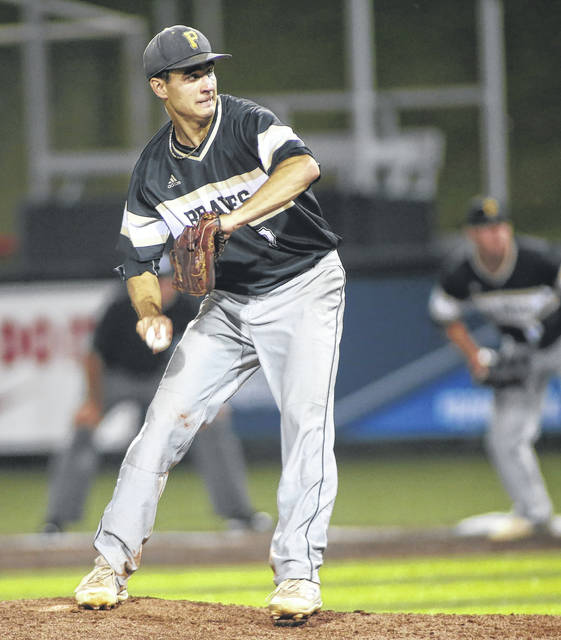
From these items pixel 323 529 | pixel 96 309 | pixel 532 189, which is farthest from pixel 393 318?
pixel 532 189

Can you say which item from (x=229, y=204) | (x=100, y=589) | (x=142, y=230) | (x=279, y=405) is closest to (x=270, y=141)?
(x=229, y=204)

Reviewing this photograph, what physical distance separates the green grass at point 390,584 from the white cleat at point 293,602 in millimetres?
1478

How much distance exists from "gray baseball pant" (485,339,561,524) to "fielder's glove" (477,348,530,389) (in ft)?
0.25

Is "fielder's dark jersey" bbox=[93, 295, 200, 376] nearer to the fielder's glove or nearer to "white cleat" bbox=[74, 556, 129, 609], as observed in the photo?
the fielder's glove

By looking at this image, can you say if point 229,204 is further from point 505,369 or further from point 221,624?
point 505,369

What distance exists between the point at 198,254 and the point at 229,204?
328mm

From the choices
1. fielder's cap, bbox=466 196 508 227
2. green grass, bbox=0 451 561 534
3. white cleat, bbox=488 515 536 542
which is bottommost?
green grass, bbox=0 451 561 534

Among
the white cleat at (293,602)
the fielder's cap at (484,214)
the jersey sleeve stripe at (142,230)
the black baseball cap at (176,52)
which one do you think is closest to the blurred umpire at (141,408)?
the fielder's cap at (484,214)

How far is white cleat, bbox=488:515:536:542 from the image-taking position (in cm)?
A: 766

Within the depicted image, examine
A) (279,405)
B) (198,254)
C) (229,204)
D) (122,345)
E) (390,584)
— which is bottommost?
(390,584)

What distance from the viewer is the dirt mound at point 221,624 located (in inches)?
166

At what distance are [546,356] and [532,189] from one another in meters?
14.1

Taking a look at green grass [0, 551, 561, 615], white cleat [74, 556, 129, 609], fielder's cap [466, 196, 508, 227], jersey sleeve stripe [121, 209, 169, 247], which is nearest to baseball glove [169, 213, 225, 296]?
jersey sleeve stripe [121, 209, 169, 247]

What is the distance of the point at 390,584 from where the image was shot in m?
6.58
